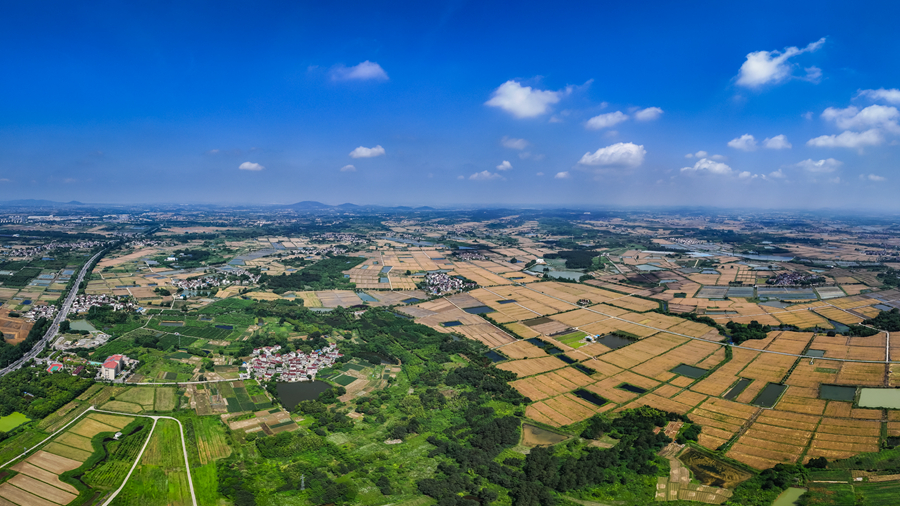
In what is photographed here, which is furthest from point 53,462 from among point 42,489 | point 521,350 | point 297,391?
point 521,350

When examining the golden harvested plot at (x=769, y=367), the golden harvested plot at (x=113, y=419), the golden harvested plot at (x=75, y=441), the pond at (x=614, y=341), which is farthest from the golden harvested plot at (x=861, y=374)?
the golden harvested plot at (x=75, y=441)

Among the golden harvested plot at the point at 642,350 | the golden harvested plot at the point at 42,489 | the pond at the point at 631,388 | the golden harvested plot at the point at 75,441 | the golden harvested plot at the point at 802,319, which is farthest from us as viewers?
the golden harvested plot at the point at 802,319

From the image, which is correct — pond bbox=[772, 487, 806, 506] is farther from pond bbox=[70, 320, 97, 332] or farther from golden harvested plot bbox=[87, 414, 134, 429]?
pond bbox=[70, 320, 97, 332]

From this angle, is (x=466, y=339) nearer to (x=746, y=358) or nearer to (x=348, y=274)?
(x=746, y=358)

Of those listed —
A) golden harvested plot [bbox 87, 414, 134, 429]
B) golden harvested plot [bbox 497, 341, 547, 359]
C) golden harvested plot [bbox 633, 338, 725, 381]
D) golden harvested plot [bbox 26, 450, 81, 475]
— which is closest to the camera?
golden harvested plot [bbox 26, 450, 81, 475]

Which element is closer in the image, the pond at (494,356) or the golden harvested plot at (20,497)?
the golden harvested plot at (20,497)

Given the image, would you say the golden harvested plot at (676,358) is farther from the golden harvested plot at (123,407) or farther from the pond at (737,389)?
the golden harvested plot at (123,407)

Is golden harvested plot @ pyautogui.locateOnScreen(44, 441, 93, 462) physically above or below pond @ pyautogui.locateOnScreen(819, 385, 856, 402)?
below

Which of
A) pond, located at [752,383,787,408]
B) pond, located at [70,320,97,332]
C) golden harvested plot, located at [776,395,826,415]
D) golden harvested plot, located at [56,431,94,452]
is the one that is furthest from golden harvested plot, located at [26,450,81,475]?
golden harvested plot, located at [776,395,826,415]
